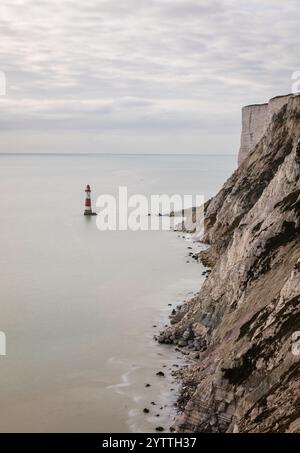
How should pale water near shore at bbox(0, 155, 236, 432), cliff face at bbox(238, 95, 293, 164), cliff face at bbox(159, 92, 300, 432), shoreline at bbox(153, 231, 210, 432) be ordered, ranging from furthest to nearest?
cliff face at bbox(238, 95, 293, 164) < pale water near shore at bbox(0, 155, 236, 432) < shoreline at bbox(153, 231, 210, 432) < cliff face at bbox(159, 92, 300, 432)

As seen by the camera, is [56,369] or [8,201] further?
[8,201]

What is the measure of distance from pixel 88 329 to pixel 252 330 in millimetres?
12241

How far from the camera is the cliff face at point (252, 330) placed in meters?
13.6

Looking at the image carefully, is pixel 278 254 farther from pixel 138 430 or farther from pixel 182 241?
pixel 182 241

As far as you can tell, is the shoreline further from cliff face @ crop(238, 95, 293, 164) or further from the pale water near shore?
cliff face @ crop(238, 95, 293, 164)

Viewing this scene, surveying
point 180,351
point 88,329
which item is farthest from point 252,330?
point 88,329

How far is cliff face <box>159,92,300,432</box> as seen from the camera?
13.6 metres

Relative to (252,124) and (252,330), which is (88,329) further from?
(252,124)

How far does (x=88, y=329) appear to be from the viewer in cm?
2634

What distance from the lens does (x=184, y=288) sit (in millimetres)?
33750

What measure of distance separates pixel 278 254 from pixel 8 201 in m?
80.2

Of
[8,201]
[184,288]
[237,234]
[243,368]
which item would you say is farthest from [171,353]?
[8,201]

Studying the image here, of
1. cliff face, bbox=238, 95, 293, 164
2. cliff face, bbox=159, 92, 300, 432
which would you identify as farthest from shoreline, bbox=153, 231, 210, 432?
cliff face, bbox=238, 95, 293, 164

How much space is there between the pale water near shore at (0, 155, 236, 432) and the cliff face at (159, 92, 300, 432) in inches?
68.9
